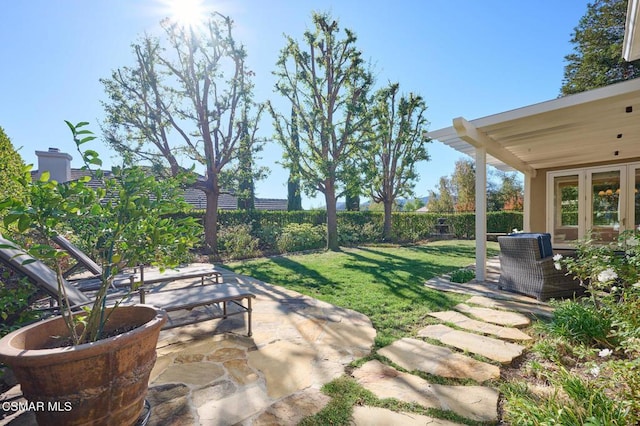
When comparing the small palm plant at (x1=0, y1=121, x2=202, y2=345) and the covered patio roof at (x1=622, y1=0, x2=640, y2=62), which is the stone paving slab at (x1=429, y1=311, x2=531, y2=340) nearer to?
the small palm plant at (x1=0, y1=121, x2=202, y2=345)

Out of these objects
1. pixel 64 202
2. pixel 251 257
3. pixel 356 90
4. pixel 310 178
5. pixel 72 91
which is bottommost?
pixel 251 257

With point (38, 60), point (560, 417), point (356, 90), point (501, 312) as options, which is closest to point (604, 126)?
point (501, 312)

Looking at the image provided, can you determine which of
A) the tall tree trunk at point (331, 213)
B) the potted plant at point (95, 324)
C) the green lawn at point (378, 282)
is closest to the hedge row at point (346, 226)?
the tall tree trunk at point (331, 213)

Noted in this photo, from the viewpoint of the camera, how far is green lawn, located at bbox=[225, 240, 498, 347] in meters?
3.76

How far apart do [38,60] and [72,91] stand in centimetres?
98

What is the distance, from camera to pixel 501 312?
3838 mm

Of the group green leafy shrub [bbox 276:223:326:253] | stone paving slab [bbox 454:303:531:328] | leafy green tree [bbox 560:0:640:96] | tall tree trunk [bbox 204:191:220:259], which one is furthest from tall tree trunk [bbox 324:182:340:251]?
leafy green tree [bbox 560:0:640:96]

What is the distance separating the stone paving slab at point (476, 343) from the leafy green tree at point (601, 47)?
20744 millimetres

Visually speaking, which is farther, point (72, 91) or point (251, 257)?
point (251, 257)

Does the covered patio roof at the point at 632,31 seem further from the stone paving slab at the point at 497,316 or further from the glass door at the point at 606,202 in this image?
the glass door at the point at 606,202

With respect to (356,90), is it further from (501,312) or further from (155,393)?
(155,393)

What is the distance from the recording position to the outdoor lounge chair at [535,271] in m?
4.28

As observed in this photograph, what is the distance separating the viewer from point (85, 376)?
147 centimetres

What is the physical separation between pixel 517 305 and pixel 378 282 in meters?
2.23
